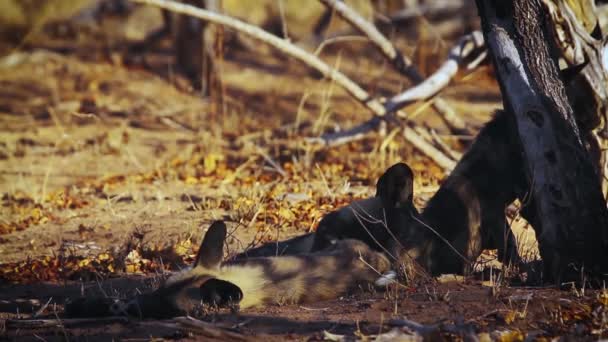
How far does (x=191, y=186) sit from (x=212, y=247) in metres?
3.57

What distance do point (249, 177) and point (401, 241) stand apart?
9.99ft

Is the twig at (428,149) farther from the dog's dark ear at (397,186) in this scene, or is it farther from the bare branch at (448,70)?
the dog's dark ear at (397,186)

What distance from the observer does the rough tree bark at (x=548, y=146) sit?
15.0 ft

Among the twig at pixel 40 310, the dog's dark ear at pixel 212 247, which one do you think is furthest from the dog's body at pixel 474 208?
the twig at pixel 40 310

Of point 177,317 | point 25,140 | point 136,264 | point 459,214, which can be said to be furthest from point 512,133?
point 25,140

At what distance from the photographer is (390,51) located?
318 inches

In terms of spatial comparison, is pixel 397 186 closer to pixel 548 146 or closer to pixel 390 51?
pixel 548 146

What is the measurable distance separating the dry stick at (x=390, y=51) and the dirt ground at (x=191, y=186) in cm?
19

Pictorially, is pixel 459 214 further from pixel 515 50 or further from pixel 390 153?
pixel 390 153

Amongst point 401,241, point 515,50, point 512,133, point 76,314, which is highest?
point 515,50

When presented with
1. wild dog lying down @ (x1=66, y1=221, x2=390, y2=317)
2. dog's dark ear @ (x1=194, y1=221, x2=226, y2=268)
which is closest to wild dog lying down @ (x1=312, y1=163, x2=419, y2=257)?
wild dog lying down @ (x1=66, y1=221, x2=390, y2=317)

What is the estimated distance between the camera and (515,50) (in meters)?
4.79

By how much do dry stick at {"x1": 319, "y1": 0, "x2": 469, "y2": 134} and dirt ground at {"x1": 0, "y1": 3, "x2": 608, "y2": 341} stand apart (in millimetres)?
194

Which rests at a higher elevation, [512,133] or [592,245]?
[512,133]
